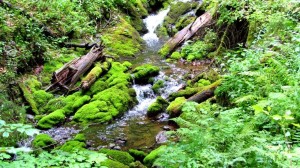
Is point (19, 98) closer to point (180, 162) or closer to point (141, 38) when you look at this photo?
point (180, 162)

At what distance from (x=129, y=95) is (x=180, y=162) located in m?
6.29

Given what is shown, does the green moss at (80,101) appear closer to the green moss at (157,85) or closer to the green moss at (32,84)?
the green moss at (32,84)

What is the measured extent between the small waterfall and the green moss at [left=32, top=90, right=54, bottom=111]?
8214 millimetres

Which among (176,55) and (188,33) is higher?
(188,33)

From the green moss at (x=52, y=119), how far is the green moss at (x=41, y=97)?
0.81 metres

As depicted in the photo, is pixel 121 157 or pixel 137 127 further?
pixel 137 127

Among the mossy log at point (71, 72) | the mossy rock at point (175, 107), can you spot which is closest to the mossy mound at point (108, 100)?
the mossy log at point (71, 72)

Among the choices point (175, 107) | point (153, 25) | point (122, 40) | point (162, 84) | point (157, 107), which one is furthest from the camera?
point (153, 25)

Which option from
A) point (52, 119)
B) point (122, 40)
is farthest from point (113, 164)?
point (122, 40)

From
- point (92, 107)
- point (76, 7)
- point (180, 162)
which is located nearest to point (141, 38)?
point (76, 7)

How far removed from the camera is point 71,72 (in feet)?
34.1

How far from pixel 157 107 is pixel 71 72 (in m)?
3.44

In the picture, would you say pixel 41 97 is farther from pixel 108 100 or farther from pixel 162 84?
pixel 162 84

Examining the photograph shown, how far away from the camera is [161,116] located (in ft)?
29.6
